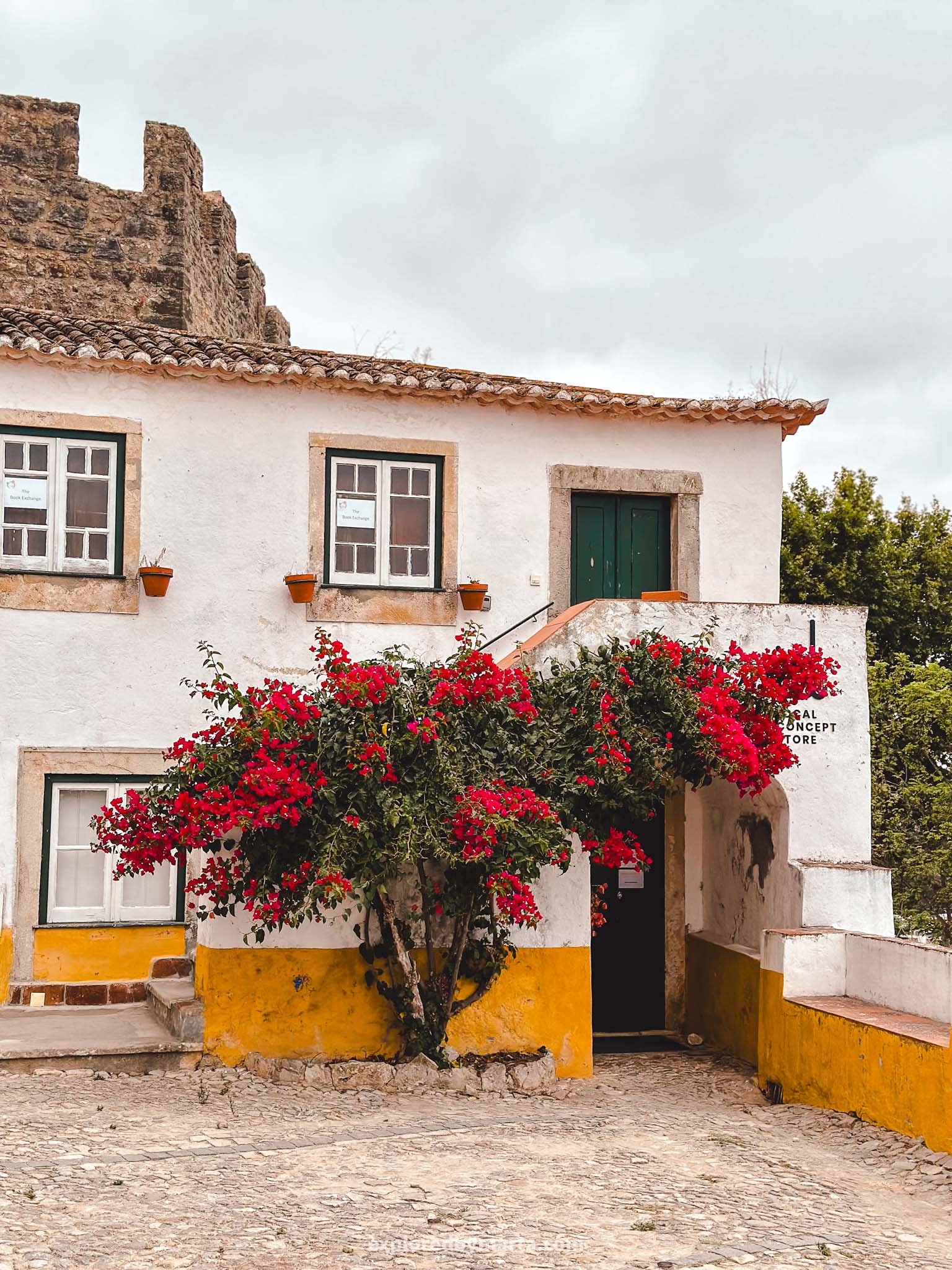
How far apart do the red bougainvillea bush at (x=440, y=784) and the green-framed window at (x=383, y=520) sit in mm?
2869

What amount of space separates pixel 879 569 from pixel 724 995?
39.6ft

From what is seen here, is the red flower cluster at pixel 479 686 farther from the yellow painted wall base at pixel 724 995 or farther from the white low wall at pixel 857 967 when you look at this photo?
the yellow painted wall base at pixel 724 995

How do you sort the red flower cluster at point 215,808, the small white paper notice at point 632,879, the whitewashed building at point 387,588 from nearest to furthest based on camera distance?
the red flower cluster at point 215,808 → the whitewashed building at point 387,588 → the small white paper notice at point 632,879

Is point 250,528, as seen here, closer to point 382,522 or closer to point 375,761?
point 382,522

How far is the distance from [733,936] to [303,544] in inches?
202

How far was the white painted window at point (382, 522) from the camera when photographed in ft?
41.3

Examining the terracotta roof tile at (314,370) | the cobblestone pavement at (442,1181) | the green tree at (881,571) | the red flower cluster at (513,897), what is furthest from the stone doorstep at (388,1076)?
the green tree at (881,571)

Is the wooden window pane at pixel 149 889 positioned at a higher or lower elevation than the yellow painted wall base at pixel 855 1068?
higher

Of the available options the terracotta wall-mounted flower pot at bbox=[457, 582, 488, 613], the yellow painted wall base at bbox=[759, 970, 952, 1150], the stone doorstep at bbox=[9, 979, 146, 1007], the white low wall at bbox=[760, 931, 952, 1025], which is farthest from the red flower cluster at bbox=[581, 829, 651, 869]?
the stone doorstep at bbox=[9, 979, 146, 1007]

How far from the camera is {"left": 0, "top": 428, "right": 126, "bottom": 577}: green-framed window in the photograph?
38.8 feet

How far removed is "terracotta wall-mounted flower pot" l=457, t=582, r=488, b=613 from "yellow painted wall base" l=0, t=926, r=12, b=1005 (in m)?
4.83

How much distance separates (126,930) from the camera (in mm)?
11695

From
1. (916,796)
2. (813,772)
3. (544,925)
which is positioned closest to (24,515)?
(544,925)

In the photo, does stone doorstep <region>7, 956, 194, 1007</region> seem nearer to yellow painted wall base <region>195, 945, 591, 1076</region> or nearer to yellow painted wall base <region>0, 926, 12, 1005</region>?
yellow painted wall base <region>0, 926, 12, 1005</region>
